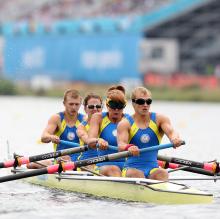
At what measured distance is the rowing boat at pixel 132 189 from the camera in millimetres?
13406

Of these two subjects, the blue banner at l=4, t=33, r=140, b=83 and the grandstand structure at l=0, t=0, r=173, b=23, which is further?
the grandstand structure at l=0, t=0, r=173, b=23

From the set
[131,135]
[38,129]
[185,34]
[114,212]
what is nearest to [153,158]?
[131,135]

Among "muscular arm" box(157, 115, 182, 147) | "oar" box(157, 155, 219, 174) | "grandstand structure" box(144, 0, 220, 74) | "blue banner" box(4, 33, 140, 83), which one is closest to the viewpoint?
"muscular arm" box(157, 115, 182, 147)

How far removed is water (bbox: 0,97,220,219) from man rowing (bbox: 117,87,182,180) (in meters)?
0.71

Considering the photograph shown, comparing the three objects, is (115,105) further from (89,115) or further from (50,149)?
(50,149)

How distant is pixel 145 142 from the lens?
46.8ft

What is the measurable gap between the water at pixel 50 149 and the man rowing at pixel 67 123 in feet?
3.17

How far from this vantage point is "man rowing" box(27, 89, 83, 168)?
1625 cm

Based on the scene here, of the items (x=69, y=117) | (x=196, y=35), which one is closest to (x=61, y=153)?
(x=69, y=117)

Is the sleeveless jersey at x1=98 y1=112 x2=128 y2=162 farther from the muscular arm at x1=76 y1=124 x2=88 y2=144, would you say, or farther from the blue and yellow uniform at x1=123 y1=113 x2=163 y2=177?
the blue and yellow uniform at x1=123 y1=113 x2=163 y2=177

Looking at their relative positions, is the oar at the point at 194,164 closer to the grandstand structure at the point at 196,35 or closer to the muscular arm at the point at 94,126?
the muscular arm at the point at 94,126


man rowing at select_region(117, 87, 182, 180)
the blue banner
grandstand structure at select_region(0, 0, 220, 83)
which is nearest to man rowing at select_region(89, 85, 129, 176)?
man rowing at select_region(117, 87, 182, 180)

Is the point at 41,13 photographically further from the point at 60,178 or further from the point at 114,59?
the point at 60,178

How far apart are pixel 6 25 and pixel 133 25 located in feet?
42.0
